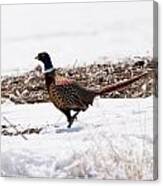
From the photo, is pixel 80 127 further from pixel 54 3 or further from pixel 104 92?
pixel 54 3

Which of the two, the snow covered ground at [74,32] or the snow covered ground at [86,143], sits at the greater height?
the snow covered ground at [74,32]

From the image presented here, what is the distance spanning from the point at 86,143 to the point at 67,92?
0.16 meters

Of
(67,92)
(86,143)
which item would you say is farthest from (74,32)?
(86,143)

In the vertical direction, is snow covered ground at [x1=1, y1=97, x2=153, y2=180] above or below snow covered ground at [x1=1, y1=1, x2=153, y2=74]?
below

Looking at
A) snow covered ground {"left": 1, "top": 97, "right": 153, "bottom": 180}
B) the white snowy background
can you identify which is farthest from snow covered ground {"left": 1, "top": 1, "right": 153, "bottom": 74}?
snow covered ground {"left": 1, "top": 97, "right": 153, "bottom": 180}

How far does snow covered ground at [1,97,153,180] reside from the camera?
6.10 ft

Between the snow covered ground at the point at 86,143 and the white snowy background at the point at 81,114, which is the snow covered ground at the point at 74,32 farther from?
the snow covered ground at the point at 86,143

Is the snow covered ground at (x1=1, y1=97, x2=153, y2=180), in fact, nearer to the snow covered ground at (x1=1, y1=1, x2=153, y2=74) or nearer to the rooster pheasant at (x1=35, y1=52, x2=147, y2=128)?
the rooster pheasant at (x1=35, y1=52, x2=147, y2=128)

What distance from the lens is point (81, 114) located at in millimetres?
1913

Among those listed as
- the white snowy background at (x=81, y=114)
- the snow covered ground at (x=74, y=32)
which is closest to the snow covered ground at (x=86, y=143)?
the white snowy background at (x=81, y=114)

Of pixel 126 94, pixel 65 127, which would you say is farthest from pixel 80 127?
pixel 126 94

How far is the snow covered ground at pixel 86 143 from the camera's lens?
1.86m

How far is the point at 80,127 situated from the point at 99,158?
11 centimetres

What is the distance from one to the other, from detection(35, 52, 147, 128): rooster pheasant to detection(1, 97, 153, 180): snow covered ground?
0.7 inches
